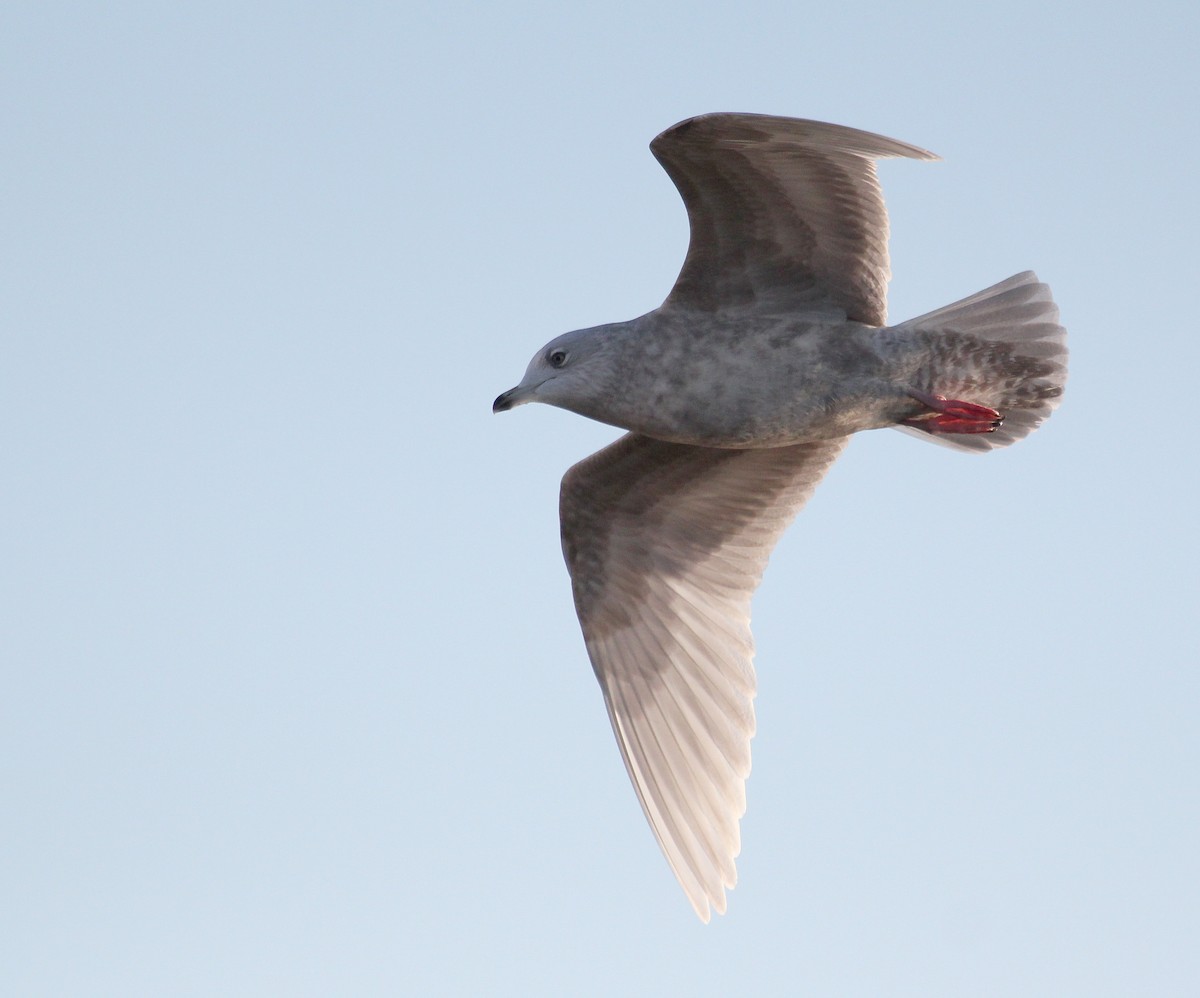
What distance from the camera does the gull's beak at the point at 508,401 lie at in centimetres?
955

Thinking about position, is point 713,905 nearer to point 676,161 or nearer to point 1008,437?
point 1008,437

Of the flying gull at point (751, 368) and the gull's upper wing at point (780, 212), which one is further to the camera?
the flying gull at point (751, 368)

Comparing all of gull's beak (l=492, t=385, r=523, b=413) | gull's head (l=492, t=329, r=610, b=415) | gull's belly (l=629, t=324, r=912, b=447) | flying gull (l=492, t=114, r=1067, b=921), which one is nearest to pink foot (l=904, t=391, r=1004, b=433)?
flying gull (l=492, t=114, r=1067, b=921)

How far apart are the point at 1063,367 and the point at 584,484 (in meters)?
2.82

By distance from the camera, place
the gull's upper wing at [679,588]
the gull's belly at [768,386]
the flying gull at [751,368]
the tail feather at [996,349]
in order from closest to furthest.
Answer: the flying gull at [751,368] → the gull's belly at [768,386] → the tail feather at [996,349] → the gull's upper wing at [679,588]

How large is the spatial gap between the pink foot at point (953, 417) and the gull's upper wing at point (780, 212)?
1.76 feet

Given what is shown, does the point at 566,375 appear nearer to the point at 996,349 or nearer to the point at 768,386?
the point at 768,386

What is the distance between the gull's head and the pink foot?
64.4 inches

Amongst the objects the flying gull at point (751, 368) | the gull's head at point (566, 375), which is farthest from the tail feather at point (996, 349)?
the gull's head at point (566, 375)

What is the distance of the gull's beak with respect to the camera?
31.3ft

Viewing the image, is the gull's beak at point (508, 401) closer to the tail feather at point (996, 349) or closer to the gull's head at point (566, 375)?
the gull's head at point (566, 375)

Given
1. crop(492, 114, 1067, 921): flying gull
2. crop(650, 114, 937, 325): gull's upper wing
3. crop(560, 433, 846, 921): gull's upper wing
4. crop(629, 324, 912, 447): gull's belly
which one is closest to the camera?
crop(650, 114, 937, 325): gull's upper wing

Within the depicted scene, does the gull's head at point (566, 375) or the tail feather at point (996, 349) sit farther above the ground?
the gull's head at point (566, 375)

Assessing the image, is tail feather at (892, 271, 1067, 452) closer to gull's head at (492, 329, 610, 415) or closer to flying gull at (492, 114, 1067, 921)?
flying gull at (492, 114, 1067, 921)
